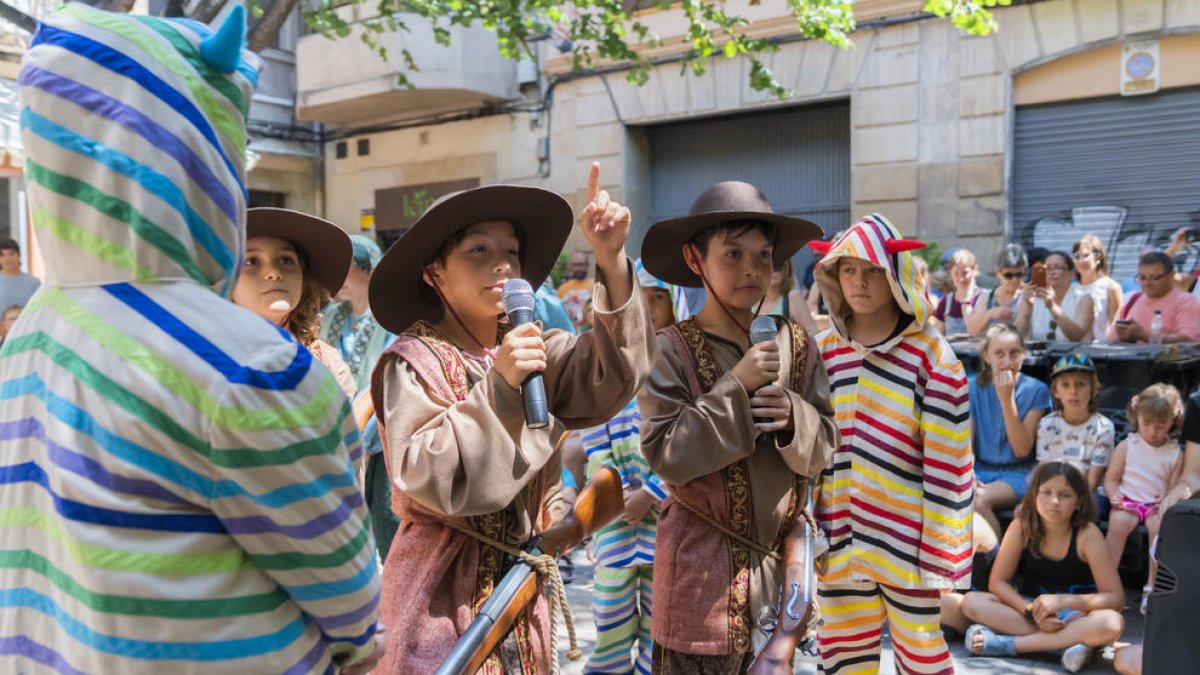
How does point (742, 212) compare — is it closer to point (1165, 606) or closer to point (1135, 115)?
point (1165, 606)

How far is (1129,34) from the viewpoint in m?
9.57

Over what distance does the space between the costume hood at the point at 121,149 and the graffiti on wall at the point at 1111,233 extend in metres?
9.96

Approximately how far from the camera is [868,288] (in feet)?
11.3

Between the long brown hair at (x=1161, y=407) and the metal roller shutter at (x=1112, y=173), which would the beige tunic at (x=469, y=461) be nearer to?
the long brown hair at (x=1161, y=407)

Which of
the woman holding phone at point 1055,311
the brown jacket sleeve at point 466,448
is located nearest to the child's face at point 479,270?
the brown jacket sleeve at point 466,448

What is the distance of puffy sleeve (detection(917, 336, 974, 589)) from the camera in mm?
3236

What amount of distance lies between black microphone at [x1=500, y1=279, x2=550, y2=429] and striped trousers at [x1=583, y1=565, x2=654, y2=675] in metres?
1.99

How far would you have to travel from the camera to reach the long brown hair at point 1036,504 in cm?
519

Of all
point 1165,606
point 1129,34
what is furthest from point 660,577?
point 1129,34

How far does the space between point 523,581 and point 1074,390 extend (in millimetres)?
4765

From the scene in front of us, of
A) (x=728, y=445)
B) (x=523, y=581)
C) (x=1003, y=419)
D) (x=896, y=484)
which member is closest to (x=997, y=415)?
(x=1003, y=419)

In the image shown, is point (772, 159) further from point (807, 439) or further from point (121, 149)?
point (121, 149)

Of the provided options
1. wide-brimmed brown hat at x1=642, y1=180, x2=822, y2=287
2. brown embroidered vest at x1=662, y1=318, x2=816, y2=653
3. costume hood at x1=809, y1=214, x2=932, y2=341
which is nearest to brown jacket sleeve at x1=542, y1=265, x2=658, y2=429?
brown embroidered vest at x1=662, y1=318, x2=816, y2=653

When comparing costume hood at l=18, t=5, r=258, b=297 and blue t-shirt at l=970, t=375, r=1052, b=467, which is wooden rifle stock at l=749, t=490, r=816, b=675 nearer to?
costume hood at l=18, t=5, r=258, b=297
